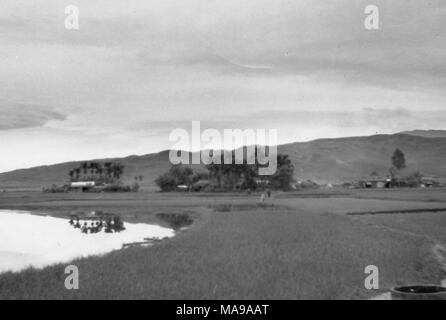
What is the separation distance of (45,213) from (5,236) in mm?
→ 20255

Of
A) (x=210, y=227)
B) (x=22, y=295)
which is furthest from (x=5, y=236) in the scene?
(x=22, y=295)

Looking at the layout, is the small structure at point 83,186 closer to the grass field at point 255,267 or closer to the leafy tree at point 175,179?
the leafy tree at point 175,179

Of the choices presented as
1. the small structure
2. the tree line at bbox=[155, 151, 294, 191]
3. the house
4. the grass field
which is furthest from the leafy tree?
the grass field

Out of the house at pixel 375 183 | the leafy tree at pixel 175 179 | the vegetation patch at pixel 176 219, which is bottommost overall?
the vegetation patch at pixel 176 219

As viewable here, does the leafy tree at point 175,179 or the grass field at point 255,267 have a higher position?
the leafy tree at point 175,179

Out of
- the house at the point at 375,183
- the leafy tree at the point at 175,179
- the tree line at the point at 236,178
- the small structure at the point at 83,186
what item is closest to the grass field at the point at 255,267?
the tree line at the point at 236,178

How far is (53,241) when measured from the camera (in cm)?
3041

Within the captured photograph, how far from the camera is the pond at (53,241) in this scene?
23.6 metres

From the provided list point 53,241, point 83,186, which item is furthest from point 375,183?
point 53,241

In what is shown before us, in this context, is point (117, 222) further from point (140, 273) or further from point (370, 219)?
point (140, 273)

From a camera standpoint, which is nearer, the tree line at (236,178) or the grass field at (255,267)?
the grass field at (255,267)

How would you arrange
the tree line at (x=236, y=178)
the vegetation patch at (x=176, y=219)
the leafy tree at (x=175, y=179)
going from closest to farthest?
1. the vegetation patch at (x=176, y=219)
2. the tree line at (x=236, y=178)
3. the leafy tree at (x=175, y=179)

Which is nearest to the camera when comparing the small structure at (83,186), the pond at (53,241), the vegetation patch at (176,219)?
the pond at (53,241)
